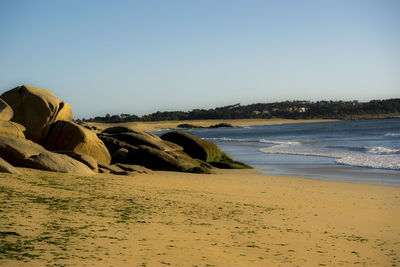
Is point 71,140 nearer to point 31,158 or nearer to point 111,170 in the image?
point 111,170

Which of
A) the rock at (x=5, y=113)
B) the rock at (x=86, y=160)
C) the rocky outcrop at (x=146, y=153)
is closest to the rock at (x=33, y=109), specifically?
the rock at (x=5, y=113)

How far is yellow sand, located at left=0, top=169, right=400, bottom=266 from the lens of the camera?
613cm

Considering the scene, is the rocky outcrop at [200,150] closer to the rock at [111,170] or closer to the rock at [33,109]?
the rock at [111,170]

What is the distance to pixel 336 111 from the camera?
164750mm

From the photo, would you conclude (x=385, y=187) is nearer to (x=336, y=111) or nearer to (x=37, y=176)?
(x=37, y=176)

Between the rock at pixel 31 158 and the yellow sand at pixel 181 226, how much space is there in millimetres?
728

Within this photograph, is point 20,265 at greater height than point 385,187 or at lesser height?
greater

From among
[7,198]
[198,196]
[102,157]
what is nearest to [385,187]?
[198,196]

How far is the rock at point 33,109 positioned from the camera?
59.2 feet

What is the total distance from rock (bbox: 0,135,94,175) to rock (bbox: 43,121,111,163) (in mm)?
3282

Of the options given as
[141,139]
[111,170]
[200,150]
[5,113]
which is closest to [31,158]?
[5,113]

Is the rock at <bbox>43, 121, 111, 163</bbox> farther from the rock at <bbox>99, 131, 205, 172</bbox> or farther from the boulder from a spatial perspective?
the rock at <bbox>99, 131, 205, 172</bbox>

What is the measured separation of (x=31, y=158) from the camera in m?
13.5

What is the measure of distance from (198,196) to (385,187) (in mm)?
7837
